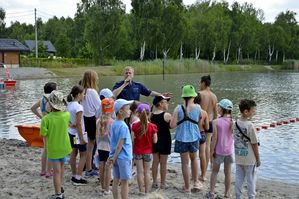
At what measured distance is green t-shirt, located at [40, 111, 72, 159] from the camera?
620 cm

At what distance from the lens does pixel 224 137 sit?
6516 millimetres

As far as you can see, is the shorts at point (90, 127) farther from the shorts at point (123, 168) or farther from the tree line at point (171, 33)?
the tree line at point (171, 33)

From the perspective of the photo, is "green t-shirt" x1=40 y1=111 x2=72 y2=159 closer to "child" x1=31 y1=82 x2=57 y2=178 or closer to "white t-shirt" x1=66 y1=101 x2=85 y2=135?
"white t-shirt" x1=66 y1=101 x2=85 y2=135

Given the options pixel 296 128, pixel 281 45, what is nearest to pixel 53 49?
pixel 281 45

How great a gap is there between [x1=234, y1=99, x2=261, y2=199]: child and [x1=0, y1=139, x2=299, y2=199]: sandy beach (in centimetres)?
107

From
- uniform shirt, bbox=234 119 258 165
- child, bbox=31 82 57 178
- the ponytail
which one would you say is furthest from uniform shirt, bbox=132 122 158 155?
child, bbox=31 82 57 178

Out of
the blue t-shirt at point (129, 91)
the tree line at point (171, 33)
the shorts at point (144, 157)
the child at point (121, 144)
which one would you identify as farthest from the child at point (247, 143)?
the tree line at point (171, 33)

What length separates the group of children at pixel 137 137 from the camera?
5902 mm

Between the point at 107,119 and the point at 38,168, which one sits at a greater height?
the point at 107,119

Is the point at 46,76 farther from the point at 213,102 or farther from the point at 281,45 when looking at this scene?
the point at 281,45

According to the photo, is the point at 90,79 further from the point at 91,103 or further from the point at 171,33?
the point at 171,33

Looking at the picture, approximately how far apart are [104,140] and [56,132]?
2.47ft

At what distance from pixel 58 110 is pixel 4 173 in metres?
2.46

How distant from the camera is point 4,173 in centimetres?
789
